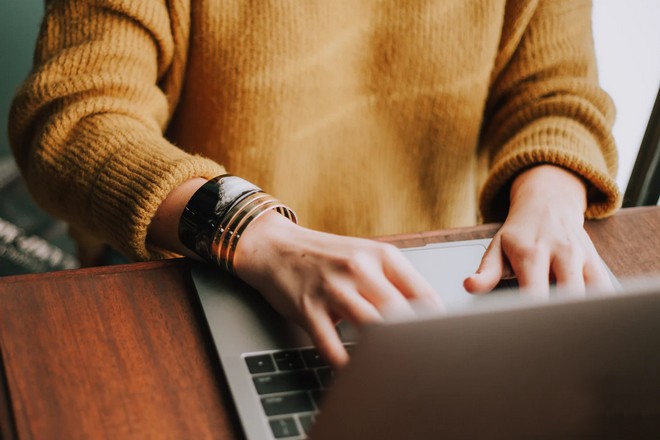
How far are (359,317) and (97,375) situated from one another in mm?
185

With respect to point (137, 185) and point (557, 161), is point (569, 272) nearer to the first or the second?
point (557, 161)

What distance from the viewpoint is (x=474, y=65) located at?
2.73 feet

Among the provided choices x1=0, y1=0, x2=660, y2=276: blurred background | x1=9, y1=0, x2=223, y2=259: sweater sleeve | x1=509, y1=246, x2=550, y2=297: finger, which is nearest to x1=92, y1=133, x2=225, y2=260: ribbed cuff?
x1=9, y1=0, x2=223, y2=259: sweater sleeve

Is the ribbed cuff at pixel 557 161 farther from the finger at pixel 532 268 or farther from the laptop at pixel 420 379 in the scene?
the laptop at pixel 420 379

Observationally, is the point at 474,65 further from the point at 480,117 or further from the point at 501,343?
the point at 501,343

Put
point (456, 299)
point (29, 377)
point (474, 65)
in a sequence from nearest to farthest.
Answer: point (29, 377) < point (456, 299) < point (474, 65)

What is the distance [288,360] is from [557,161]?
1.33 feet

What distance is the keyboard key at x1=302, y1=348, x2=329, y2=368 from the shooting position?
1.44 ft

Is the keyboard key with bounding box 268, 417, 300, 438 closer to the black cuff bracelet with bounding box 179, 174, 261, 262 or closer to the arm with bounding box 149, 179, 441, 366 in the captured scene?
the arm with bounding box 149, 179, 441, 366

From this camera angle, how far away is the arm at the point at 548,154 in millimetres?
548

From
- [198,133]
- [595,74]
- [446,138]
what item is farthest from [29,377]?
[595,74]

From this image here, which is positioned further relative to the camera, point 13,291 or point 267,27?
point 267,27

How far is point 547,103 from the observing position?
0.79m

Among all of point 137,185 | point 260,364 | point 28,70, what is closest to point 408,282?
point 260,364
